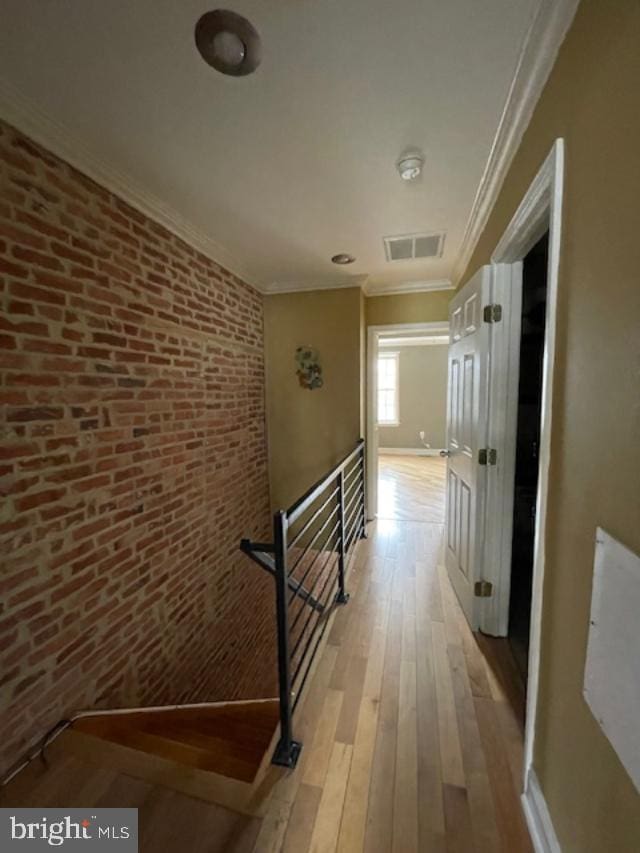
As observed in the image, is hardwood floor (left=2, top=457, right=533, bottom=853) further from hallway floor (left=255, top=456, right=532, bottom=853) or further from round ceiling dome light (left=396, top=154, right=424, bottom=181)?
round ceiling dome light (left=396, top=154, right=424, bottom=181)

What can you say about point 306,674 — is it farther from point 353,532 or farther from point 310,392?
point 310,392

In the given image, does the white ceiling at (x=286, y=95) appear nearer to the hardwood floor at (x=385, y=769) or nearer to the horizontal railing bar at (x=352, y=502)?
the horizontal railing bar at (x=352, y=502)

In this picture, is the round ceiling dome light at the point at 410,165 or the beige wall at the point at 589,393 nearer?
the beige wall at the point at 589,393

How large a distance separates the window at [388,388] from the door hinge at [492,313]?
5.51m

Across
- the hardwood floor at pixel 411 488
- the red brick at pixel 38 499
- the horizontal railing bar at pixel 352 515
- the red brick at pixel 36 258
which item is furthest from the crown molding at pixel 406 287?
the red brick at pixel 38 499

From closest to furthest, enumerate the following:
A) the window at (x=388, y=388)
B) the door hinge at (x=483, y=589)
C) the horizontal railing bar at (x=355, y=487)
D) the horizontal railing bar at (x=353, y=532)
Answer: the door hinge at (x=483, y=589) < the horizontal railing bar at (x=353, y=532) < the horizontal railing bar at (x=355, y=487) < the window at (x=388, y=388)

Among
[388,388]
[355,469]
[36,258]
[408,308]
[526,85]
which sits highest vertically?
[526,85]

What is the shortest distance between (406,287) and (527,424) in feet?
6.04

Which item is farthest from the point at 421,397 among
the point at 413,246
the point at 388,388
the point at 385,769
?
the point at 385,769

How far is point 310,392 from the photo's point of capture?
3.30 m

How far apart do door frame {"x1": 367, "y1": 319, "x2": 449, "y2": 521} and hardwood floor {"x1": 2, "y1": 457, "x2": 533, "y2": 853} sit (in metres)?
1.65

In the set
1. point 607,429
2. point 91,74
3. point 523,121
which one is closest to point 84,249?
point 91,74

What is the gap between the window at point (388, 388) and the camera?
7188 mm

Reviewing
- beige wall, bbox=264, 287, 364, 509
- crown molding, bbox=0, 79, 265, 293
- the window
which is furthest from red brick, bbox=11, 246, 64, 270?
the window
